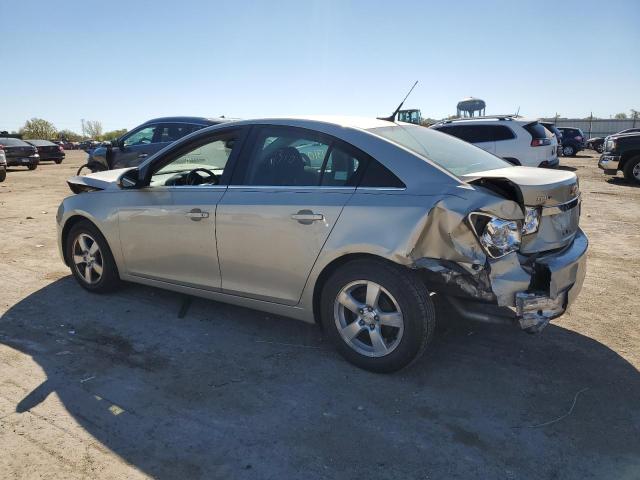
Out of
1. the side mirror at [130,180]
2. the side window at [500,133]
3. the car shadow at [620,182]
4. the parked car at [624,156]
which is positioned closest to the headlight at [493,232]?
the side mirror at [130,180]

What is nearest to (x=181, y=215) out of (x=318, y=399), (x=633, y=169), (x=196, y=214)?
(x=196, y=214)

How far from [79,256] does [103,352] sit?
159 centimetres

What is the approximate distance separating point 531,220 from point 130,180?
323 centimetres

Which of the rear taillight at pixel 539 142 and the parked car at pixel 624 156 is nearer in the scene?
the rear taillight at pixel 539 142

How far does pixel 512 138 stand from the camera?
12.9 meters

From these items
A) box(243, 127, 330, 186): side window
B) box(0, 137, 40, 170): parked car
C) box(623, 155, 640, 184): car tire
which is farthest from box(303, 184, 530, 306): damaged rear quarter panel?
box(0, 137, 40, 170): parked car

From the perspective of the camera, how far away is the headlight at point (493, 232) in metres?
3.09

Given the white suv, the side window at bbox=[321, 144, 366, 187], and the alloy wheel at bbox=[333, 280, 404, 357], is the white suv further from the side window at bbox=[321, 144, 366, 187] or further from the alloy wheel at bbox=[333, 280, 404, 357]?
the alloy wheel at bbox=[333, 280, 404, 357]

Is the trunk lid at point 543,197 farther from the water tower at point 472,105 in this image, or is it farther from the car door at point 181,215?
the water tower at point 472,105

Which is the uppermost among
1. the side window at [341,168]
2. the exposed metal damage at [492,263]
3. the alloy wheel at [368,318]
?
the side window at [341,168]

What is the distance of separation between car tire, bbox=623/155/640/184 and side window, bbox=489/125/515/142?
13.3ft

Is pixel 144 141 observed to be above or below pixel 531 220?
above

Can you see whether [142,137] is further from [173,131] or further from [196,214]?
[196,214]

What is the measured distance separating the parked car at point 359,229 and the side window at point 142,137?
6.96m
